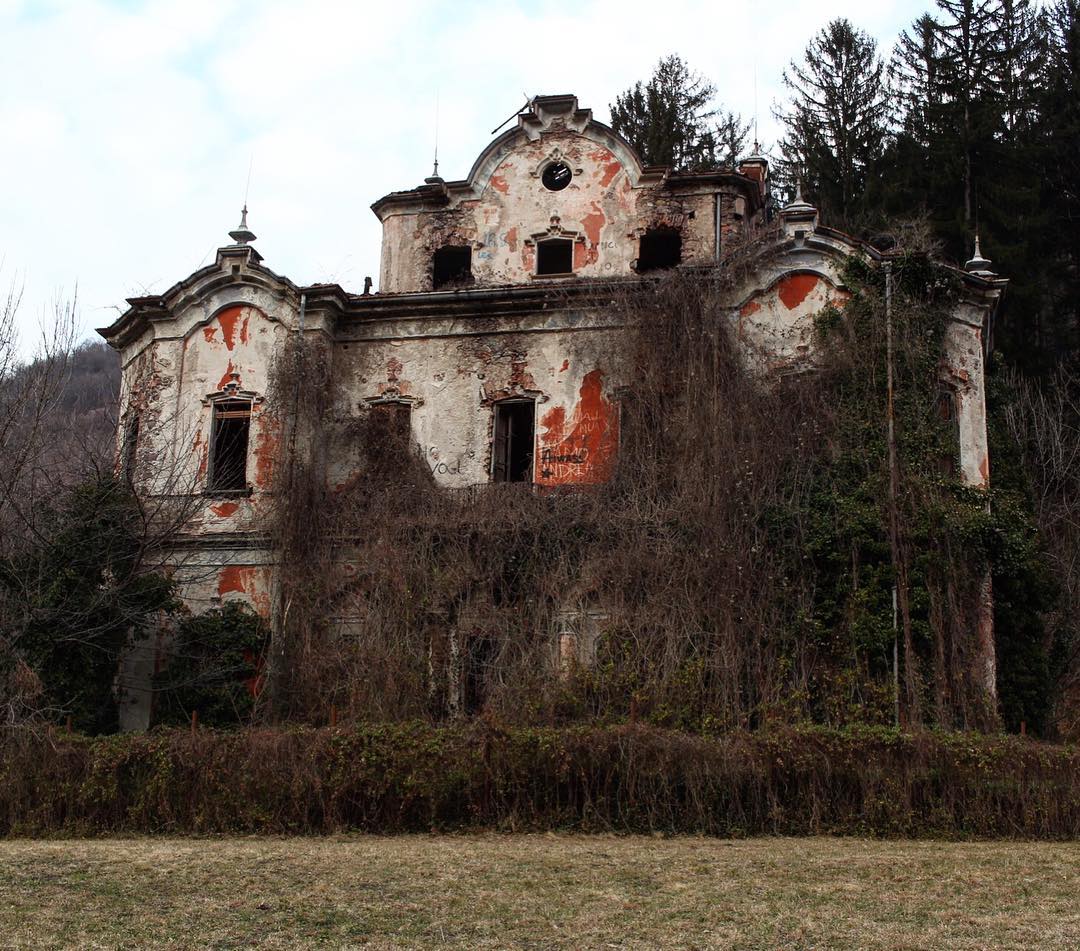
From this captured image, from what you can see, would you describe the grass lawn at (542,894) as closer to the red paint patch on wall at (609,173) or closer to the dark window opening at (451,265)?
the dark window opening at (451,265)

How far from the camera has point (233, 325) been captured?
79.4ft

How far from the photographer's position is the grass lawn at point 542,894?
10062 millimetres

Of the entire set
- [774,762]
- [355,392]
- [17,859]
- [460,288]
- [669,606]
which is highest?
[460,288]

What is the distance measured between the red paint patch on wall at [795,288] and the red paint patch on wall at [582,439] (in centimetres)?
340

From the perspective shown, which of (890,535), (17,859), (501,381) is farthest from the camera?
(501,381)

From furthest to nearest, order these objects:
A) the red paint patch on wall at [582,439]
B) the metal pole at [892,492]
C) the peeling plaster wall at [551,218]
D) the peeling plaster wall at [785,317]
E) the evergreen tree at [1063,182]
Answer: the evergreen tree at [1063,182], the peeling plaster wall at [551,218], the red paint patch on wall at [582,439], the peeling plaster wall at [785,317], the metal pole at [892,492]

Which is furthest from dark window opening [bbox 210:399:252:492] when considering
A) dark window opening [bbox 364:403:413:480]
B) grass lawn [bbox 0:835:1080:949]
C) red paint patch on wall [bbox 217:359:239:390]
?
grass lawn [bbox 0:835:1080:949]

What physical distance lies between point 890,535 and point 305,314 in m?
11.1

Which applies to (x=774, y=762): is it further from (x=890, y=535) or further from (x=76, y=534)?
(x=76, y=534)

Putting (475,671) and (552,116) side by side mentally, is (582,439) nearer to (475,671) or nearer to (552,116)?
(475,671)

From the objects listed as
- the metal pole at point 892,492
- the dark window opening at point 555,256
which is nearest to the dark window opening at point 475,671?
the metal pole at point 892,492

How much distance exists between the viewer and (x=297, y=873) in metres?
12.3

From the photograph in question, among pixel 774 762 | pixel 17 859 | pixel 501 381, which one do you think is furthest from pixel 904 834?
pixel 501 381

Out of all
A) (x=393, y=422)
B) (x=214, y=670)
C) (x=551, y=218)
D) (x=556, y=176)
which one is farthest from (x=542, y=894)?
(x=556, y=176)
